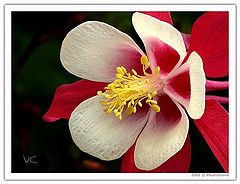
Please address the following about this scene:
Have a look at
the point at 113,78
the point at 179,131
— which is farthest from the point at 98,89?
the point at 179,131

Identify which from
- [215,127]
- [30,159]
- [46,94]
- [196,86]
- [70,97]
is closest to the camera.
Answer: [196,86]

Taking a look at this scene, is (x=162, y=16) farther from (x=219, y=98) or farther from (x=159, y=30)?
(x=219, y=98)

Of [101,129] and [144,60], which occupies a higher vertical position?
[144,60]

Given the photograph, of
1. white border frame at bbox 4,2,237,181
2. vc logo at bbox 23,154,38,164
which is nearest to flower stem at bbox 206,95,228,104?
white border frame at bbox 4,2,237,181

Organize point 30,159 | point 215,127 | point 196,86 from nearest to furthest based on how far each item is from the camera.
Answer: point 196,86
point 215,127
point 30,159

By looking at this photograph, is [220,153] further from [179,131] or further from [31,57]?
[31,57]

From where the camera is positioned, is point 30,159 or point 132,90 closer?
point 132,90

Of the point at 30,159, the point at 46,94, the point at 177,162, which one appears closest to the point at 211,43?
the point at 177,162
